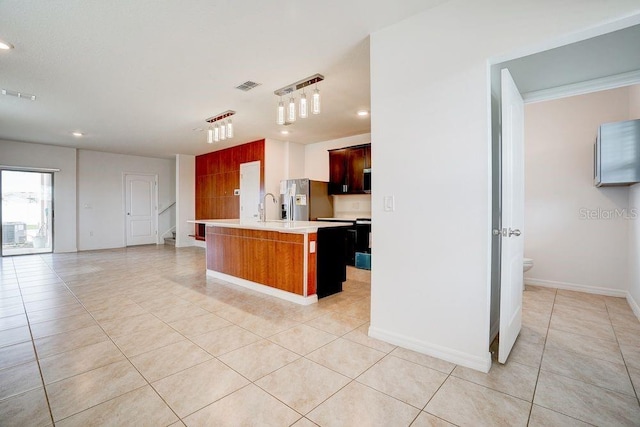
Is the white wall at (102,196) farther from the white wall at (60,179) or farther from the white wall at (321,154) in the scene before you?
the white wall at (321,154)

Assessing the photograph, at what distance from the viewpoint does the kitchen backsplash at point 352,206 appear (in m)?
6.27

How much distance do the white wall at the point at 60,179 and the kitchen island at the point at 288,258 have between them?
579 centimetres

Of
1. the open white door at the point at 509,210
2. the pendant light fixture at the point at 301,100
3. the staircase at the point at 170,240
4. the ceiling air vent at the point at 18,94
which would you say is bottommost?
the staircase at the point at 170,240

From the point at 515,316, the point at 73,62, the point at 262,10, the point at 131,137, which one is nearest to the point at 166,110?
the point at 73,62

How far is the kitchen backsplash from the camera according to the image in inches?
247

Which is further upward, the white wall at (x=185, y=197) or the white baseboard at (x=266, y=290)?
the white wall at (x=185, y=197)

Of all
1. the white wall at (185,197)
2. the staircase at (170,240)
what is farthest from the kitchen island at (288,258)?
the staircase at (170,240)

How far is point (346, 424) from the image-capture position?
5.15 ft

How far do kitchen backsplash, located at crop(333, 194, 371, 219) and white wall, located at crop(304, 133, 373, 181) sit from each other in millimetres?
682

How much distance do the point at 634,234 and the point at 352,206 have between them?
432 cm

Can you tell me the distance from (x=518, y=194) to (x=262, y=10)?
8.42 feet

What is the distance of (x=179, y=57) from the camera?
3008 millimetres

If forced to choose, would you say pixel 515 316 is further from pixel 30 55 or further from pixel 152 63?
pixel 30 55

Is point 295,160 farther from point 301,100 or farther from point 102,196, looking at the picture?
point 102,196
